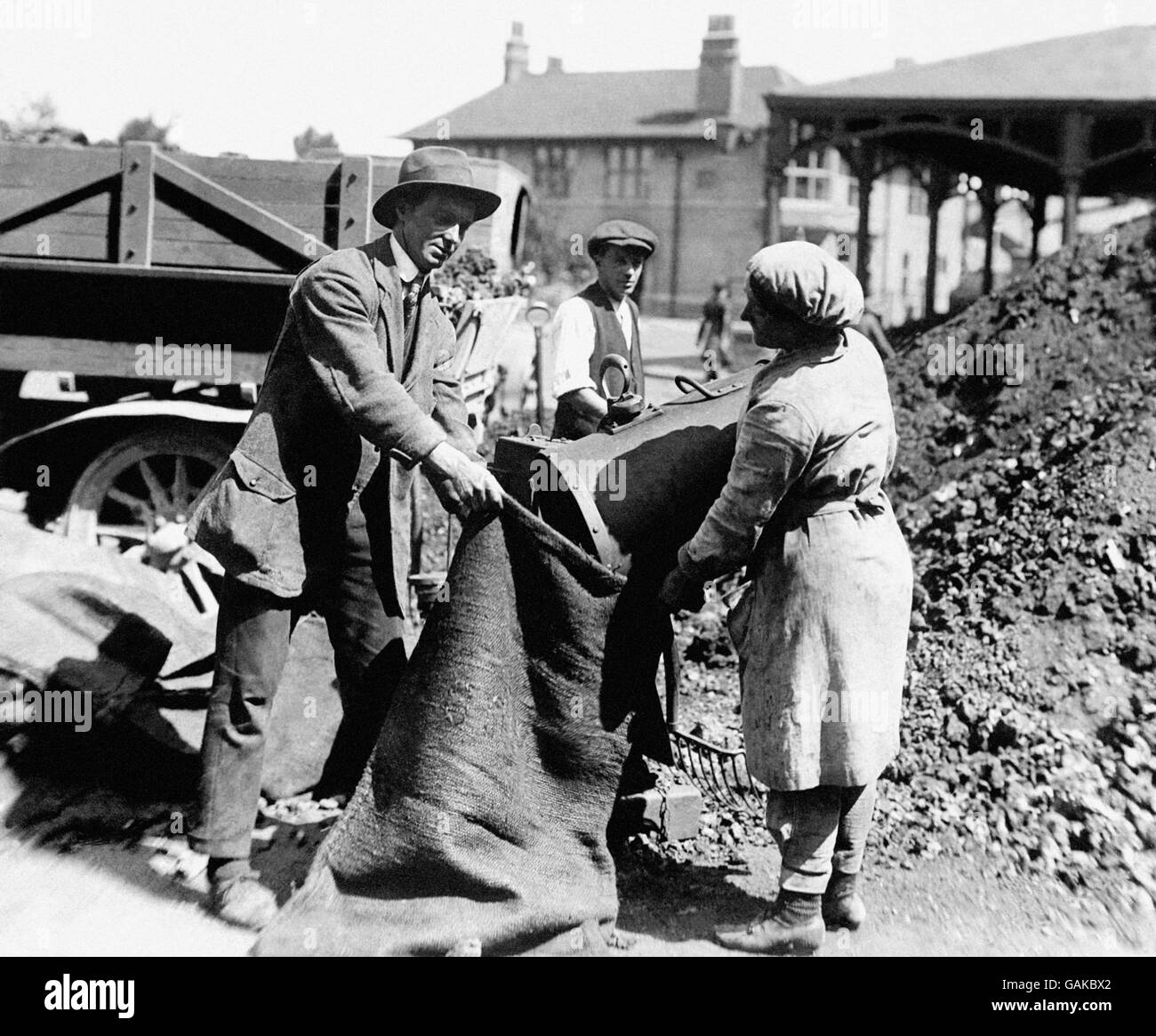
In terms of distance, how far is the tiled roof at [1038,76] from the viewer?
58.1 feet

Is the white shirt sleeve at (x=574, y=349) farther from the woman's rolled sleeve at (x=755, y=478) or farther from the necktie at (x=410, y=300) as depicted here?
the woman's rolled sleeve at (x=755, y=478)

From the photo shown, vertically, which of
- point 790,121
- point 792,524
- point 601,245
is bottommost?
point 792,524

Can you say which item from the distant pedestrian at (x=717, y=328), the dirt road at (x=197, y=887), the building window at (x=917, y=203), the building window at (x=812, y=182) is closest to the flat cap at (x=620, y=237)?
the dirt road at (x=197, y=887)

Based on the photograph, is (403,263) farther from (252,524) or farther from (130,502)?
(130,502)

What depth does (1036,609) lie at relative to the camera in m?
5.48

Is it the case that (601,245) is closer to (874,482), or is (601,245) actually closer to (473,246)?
(874,482)

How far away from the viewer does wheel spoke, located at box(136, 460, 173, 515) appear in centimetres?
688

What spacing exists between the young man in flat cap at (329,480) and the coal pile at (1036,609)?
1899mm

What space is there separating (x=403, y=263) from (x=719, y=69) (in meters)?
40.0

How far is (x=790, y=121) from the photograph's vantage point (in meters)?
18.7

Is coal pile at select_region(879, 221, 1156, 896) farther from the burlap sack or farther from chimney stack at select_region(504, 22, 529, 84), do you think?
chimney stack at select_region(504, 22, 529, 84)

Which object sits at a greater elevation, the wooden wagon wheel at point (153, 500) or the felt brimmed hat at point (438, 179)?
the felt brimmed hat at point (438, 179)

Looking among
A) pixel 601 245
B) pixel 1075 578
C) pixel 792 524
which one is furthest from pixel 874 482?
pixel 1075 578

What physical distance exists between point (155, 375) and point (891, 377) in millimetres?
5025
